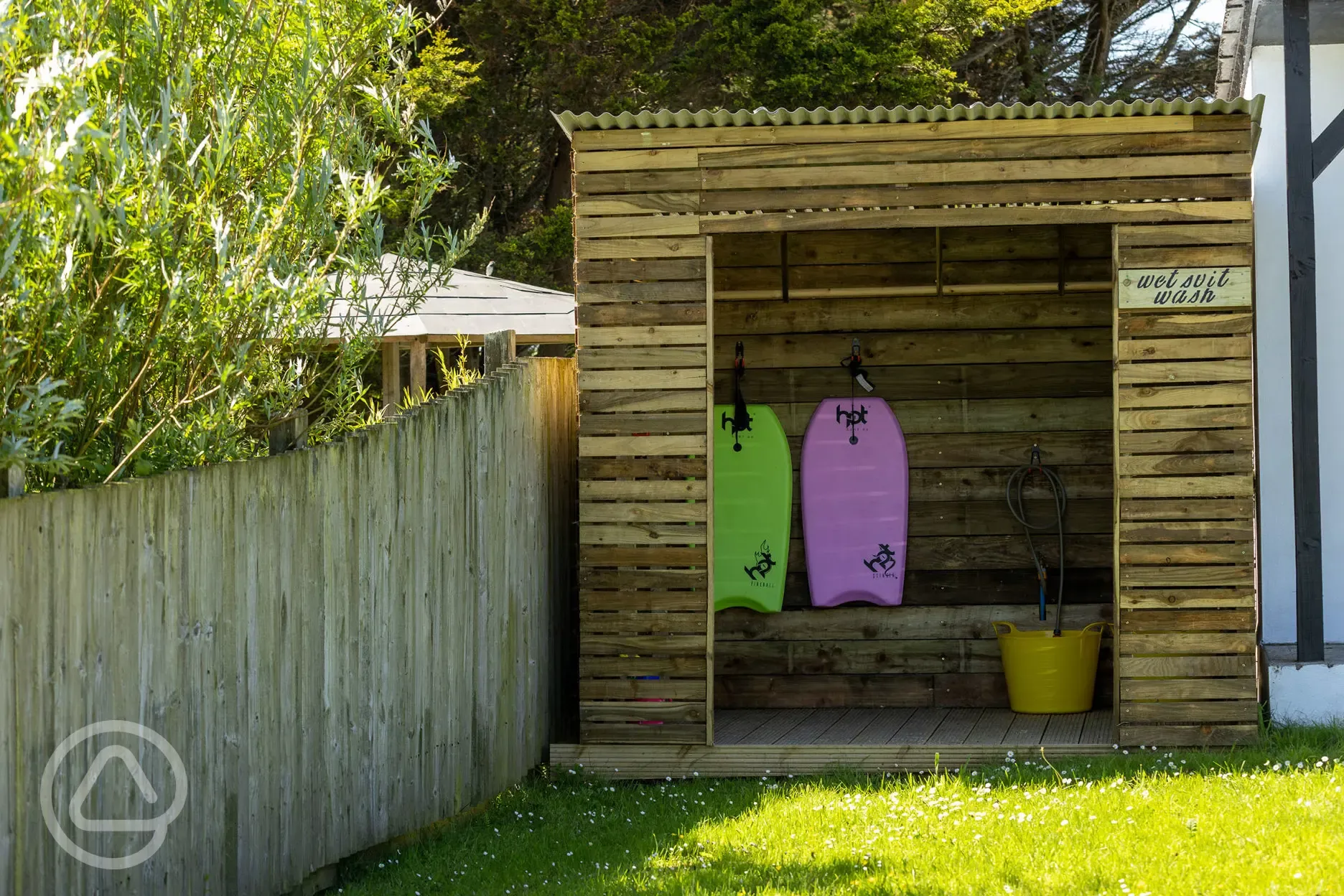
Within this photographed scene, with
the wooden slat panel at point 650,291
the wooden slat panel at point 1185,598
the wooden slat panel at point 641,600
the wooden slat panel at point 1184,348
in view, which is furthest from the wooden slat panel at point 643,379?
the wooden slat panel at point 1185,598

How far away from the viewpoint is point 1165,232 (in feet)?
19.9

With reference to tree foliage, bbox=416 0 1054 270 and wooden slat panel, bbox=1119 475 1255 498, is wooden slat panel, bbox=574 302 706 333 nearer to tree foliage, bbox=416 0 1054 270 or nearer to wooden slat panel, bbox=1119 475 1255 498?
wooden slat panel, bbox=1119 475 1255 498

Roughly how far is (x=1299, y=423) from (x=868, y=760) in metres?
2.34

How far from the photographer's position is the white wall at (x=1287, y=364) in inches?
277

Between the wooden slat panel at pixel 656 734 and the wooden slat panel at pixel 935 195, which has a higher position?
the wooden slat panel at pixel 935 195

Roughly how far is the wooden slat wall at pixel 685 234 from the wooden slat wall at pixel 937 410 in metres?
1.58

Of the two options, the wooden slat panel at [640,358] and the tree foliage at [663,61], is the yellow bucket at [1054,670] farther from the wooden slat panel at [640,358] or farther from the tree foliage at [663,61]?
the tree foliage at [663,61]

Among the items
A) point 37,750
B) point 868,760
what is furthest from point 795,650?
point 37,750

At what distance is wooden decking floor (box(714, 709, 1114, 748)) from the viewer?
6.45m

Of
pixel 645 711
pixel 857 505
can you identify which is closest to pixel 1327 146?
pixel 857 505

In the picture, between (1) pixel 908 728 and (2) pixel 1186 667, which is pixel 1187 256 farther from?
(1) pixel 908 728

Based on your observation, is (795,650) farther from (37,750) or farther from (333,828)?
(37,750)

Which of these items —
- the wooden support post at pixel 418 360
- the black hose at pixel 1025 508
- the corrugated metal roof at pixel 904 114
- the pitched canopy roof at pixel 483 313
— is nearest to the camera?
the corrugated metal roof at pixel 904 114

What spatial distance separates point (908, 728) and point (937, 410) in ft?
5.97
